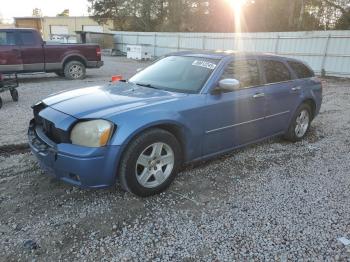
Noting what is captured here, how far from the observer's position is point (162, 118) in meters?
3.44

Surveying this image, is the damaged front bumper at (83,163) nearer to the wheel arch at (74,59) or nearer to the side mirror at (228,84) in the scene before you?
the side mirror at (228,84)

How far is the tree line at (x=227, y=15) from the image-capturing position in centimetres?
2144

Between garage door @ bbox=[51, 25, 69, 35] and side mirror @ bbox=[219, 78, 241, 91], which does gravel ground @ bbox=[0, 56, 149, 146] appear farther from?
garage door @ bbox=[51, 25, 69, 35]

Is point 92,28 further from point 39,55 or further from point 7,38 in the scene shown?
point 7,38

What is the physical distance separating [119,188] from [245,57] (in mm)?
2522

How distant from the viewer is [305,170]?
4520 mm

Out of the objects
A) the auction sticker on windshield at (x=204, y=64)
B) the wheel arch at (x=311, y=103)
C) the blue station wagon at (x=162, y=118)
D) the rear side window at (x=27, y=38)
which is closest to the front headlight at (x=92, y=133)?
the blue station wagon at (x=162, y=118)

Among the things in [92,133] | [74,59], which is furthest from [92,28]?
[92,133]

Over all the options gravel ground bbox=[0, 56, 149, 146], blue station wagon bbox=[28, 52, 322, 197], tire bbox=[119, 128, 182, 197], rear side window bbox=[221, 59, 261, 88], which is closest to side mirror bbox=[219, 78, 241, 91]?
blue station wagon bbox=[28, 52, 322, 197]

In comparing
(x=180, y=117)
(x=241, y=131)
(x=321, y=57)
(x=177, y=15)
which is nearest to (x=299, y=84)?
(x=241, y=131)

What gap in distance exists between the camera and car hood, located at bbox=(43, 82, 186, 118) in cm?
329

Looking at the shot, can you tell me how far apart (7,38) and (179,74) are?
889 centimetres

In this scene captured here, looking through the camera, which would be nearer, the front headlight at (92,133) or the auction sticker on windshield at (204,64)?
the front headlight at (92,133)

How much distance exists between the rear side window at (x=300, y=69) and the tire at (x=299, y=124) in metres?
0.52
